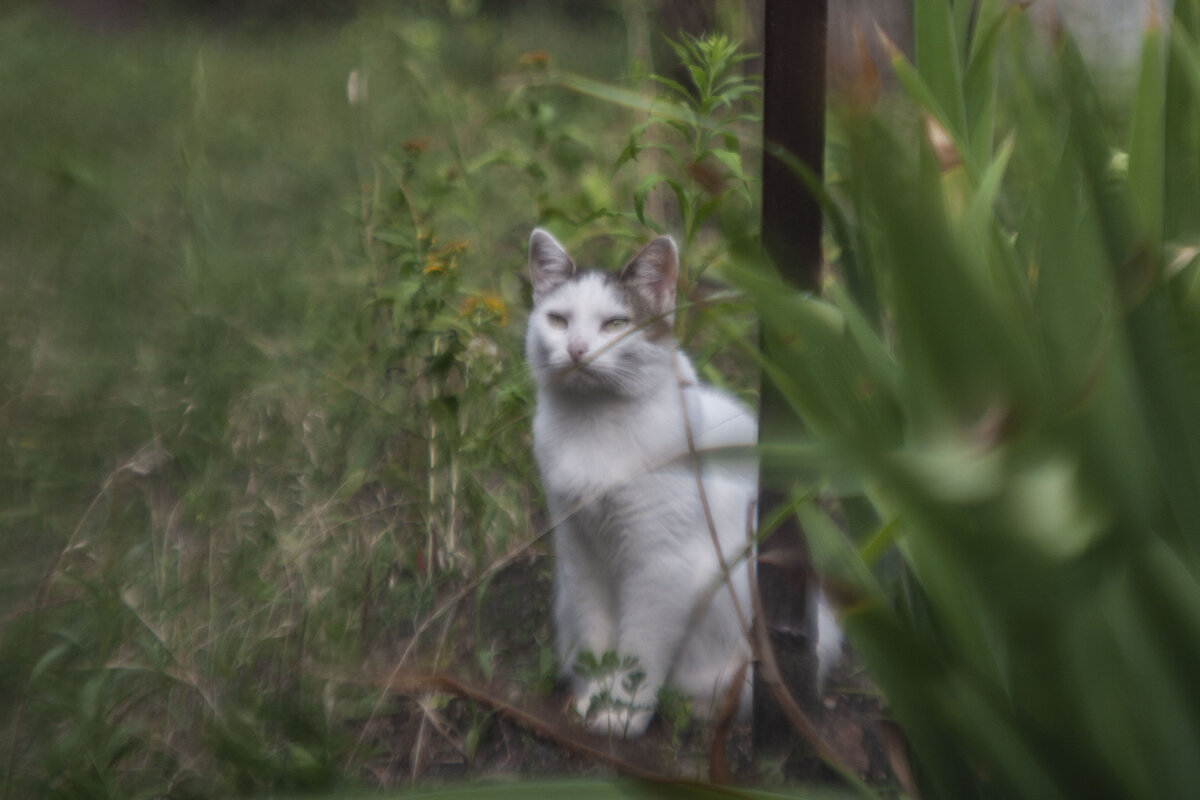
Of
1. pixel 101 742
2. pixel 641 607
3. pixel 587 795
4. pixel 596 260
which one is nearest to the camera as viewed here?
pixel 587 795

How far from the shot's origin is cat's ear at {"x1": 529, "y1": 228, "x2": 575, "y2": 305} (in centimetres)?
172

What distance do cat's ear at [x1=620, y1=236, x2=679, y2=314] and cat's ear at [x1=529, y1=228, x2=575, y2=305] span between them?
0.12 meters

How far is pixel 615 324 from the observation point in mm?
1701

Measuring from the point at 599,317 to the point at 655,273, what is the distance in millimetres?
122

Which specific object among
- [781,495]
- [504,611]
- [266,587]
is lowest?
[504,611]

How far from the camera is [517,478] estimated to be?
1.89 meters

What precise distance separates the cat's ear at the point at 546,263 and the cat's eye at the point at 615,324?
127mm

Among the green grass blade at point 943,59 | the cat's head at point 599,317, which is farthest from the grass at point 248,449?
the green grass blade at point 943,59

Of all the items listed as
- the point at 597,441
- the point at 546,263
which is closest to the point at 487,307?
the point at 546,263

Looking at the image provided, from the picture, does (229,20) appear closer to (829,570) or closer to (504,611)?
(504,611)

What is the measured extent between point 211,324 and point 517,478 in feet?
2.04

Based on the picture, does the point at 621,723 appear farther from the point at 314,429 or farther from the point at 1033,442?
the point at 1033,442

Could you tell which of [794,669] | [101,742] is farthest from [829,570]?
[101,742]

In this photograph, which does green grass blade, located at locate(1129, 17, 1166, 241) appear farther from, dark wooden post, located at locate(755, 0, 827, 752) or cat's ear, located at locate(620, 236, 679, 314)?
cat's ear, located at locate(620, 236, 679, 314)
